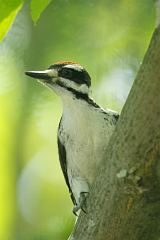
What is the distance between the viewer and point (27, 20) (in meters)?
6.29

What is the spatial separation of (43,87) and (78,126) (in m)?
1.79

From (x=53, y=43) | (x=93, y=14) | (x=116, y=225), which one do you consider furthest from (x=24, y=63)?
(x=116, y=225)

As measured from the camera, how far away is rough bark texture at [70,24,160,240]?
283 cm

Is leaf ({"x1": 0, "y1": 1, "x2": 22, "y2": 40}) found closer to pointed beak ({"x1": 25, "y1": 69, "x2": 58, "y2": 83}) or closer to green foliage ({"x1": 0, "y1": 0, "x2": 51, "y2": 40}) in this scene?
green foliage ({"x1": 0, "y1": 0, "x2": 51, "y2": 40})

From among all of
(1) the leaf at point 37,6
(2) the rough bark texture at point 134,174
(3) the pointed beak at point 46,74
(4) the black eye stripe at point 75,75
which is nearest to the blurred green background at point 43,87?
(4) the black eye stripe at point 75,75

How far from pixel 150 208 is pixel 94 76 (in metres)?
3.28

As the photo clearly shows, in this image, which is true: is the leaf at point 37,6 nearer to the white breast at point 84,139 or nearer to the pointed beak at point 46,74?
the pointed beak at point 46,74

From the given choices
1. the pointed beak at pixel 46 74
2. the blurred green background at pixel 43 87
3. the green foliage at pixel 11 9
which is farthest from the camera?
the blurred green background at pixel 43 87

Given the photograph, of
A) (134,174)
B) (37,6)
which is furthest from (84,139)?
(37,6)

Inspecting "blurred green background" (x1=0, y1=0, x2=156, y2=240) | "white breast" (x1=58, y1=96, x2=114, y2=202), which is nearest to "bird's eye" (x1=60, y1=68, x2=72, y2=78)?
"white breast" (x1=58, y1=96, x2=114, y2=202)

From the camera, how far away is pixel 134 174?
2910mm

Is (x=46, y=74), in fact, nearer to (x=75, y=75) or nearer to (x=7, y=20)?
(x=75, y=75)

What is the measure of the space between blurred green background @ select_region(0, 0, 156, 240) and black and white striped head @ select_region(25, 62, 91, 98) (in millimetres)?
1152

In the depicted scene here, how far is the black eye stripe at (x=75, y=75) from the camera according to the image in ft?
14.4
